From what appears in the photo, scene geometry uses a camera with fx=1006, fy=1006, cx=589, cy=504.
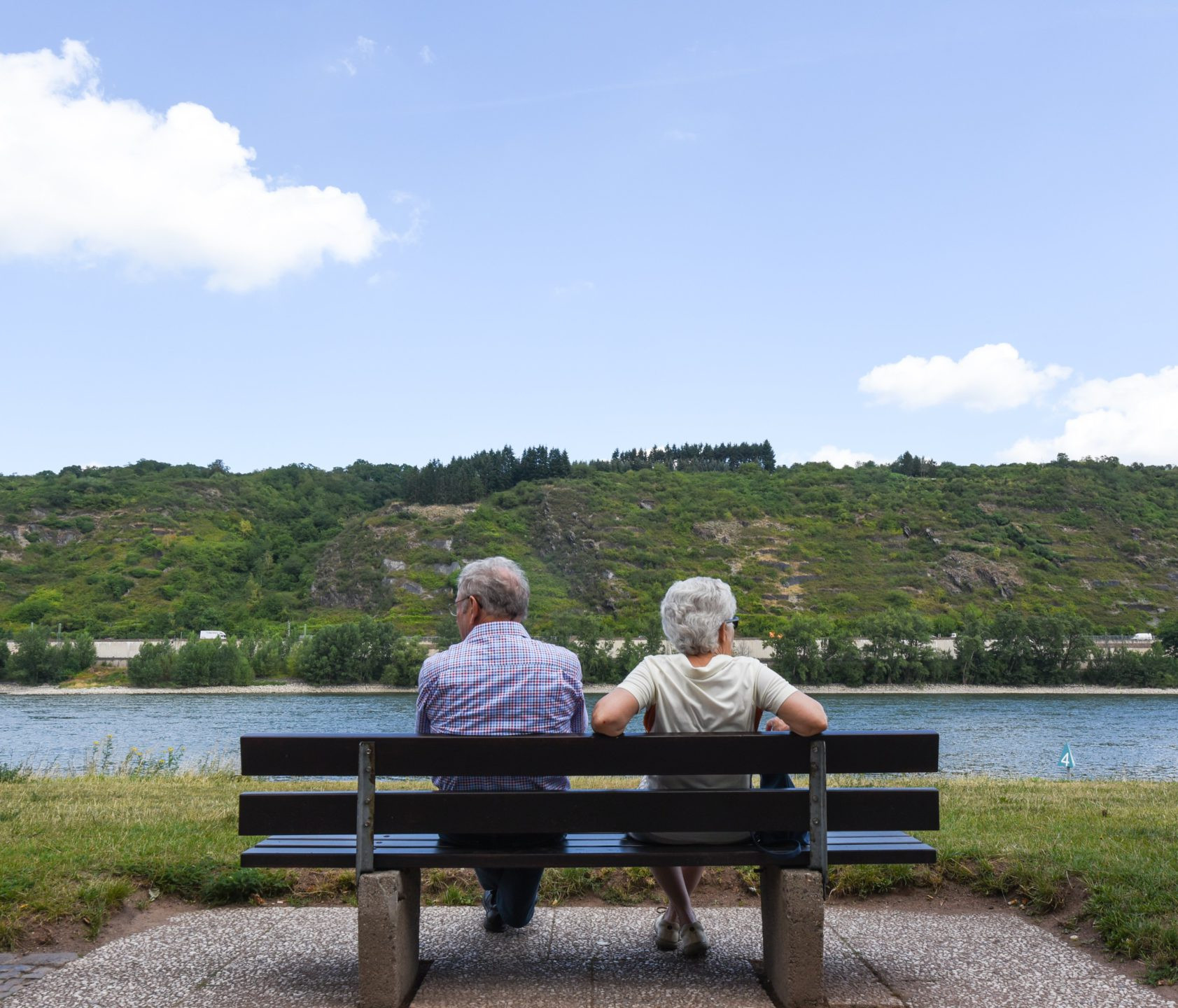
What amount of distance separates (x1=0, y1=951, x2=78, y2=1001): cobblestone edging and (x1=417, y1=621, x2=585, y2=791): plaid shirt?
1.59 m

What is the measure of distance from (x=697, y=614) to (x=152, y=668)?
79.0 meters

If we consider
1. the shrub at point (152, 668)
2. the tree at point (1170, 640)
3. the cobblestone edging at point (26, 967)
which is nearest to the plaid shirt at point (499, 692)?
the cobblestone edging at point (26, 967)

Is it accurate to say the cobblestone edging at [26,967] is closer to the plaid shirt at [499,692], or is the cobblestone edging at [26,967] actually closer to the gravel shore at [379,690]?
the plaid shirt at [499,692]

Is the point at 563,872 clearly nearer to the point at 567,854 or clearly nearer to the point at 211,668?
the point at 567,854

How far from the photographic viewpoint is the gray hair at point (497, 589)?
12.3 ft

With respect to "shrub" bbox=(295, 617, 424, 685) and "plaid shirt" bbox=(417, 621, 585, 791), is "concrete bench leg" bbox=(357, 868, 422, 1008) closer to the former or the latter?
"plaid shirt" bbox=(417, 621, 585, 791)

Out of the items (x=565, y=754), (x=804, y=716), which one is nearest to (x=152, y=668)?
(x=565, y=754)

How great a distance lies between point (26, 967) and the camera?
371cm

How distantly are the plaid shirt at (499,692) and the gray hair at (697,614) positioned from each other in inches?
15.3

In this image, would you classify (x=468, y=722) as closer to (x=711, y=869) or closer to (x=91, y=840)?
(x=711, y=869)

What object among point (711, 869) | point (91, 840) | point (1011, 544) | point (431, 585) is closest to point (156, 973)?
point (91, 840)

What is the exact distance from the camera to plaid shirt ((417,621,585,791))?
11.6 feet

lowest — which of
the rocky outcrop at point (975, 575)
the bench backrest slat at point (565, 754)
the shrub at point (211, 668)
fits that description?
the shrub at point (211, 668)

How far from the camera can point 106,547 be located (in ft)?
360
